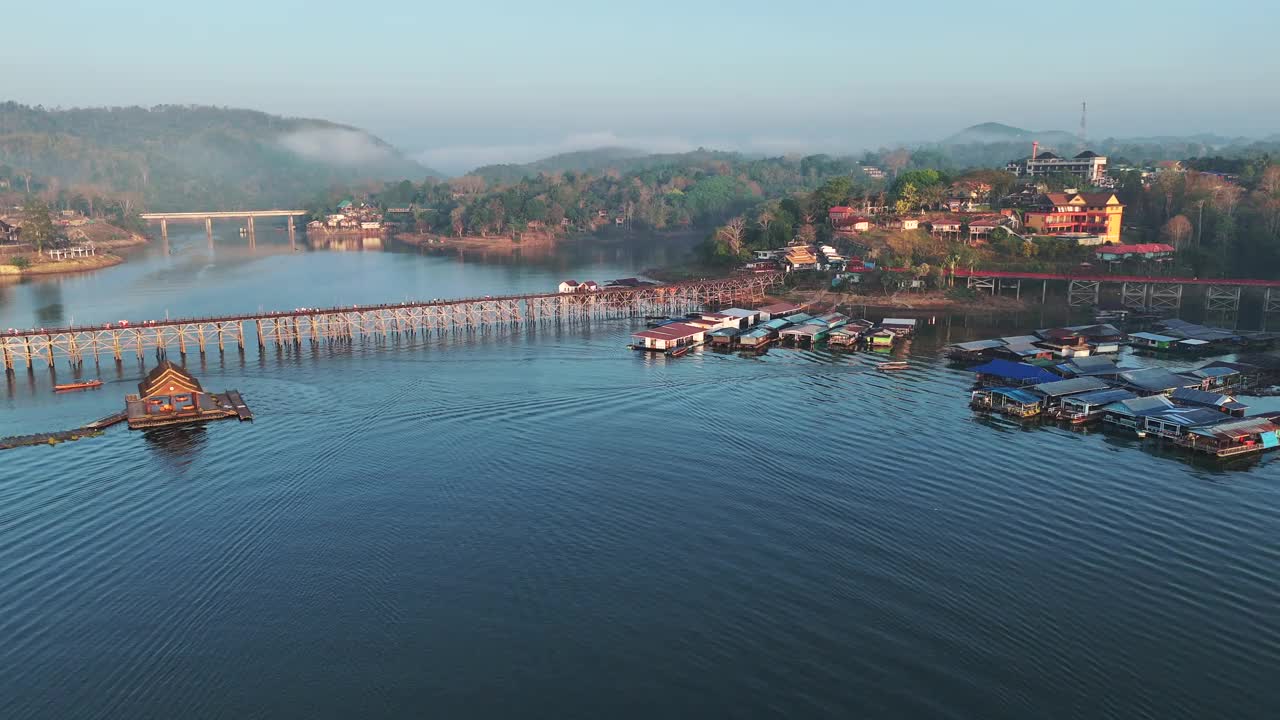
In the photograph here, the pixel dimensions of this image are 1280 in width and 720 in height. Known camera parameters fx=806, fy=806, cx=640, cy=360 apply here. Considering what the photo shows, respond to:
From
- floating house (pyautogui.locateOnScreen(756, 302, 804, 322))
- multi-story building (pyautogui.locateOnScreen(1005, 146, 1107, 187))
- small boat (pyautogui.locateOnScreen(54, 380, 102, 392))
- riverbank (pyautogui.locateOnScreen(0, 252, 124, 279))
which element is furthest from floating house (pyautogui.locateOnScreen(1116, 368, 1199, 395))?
riverbank (pyautogui.locateOnScreen(0, 252, 124, 279))

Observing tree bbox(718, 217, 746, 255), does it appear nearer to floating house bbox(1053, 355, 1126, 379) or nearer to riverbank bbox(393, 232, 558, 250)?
floating house bbox(1053, 355, 1126, 379)

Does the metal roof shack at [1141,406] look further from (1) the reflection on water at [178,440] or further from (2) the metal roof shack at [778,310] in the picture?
(1) the reflection on water at [178,440]

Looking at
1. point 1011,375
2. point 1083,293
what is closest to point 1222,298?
point 1083,293

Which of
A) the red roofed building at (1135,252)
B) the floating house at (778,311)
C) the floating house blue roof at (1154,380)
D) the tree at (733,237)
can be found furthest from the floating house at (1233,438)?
the tree at (733,237)

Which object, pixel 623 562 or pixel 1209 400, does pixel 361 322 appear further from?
pixel 1209 400

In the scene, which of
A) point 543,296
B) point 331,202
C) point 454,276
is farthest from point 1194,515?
point 331,202

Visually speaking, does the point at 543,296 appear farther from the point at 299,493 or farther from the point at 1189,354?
the point at 1189,354
